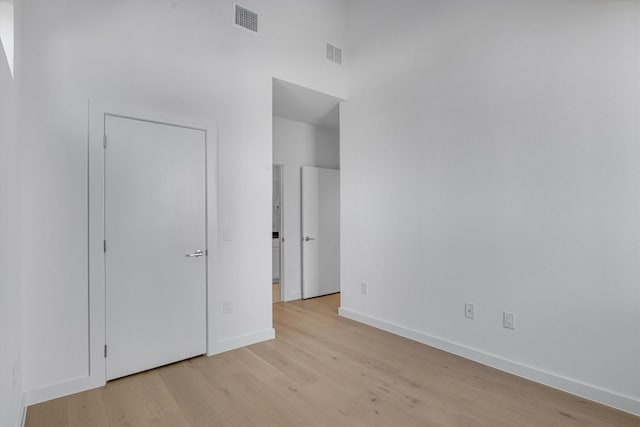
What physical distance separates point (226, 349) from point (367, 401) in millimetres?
1476

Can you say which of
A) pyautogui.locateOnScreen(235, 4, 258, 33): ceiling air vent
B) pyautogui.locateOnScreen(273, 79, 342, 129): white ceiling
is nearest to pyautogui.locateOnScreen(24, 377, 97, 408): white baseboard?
pyautogui.locateOnScreen(273, 79, 342, 129): white ceiling

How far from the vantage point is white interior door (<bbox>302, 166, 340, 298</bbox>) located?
5117 mm

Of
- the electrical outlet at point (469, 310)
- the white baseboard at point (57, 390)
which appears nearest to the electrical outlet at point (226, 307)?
the white baseboard at point (57, 390)

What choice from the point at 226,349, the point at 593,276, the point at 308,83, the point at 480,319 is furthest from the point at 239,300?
the point at 593,276

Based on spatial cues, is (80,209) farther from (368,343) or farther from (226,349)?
(368,343)

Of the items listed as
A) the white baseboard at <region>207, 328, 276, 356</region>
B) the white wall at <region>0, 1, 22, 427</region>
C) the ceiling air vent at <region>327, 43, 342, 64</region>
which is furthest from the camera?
the ceiling air vent at <region>327, 43, 342, 64</region>

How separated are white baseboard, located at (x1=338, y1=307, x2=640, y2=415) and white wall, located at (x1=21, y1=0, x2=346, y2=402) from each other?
148 cm

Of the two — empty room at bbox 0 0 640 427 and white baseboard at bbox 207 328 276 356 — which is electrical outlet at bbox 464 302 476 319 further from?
white baseboard at bbox 207 328 276 356

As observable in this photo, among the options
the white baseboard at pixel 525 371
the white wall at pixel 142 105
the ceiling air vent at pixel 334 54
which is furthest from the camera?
the ceiling air vent at pixel 334 54

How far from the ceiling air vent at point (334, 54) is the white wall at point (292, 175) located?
1217 mm

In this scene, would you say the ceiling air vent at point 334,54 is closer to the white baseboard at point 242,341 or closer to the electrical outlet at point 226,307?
the electrical outlet at point 226,307

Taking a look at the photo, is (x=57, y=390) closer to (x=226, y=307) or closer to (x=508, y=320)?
(x=226, y=307)

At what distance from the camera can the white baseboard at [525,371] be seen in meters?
2.19

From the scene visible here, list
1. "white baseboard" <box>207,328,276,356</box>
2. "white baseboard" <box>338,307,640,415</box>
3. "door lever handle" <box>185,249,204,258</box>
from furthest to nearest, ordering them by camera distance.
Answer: "white baseboard" <box>207,328,276,356</box> < "door lever handle" <box>185,249,204,258</box> < "white baseboard" <box>338,307,640,415</box>
